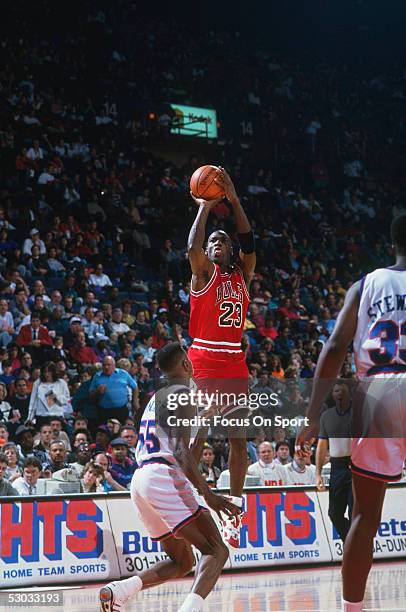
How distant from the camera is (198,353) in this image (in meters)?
7.40

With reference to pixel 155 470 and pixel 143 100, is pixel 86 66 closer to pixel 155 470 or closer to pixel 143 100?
pixel 143 100

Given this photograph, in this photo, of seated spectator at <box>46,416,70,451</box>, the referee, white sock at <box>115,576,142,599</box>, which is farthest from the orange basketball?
seated spectator at <box>46,416,70,451</box>

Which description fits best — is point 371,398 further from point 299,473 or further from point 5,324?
point 5,324

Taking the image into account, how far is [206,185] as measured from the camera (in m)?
7.19

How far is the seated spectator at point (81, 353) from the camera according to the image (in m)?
13.8

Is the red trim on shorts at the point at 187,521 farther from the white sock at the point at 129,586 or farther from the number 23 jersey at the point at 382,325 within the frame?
the number 23 jersey at the point at 382,325

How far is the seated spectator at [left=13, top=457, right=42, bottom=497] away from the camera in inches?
390

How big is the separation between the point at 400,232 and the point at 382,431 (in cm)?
107

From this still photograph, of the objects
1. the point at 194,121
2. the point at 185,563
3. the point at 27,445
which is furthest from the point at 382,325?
the point at 194,121

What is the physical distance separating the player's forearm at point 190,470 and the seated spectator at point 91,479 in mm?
5038

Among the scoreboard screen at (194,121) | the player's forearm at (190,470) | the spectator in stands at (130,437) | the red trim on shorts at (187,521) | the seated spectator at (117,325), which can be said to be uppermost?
the scoreboard screen at (194,121)

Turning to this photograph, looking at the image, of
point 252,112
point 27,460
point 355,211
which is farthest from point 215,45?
point 27,460

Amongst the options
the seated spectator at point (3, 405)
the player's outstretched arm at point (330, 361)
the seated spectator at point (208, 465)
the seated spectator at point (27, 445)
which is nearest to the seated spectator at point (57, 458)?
the seated spectator at point (27, 445)

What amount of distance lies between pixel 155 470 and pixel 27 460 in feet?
14.9
